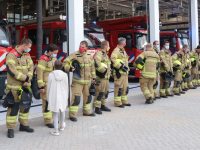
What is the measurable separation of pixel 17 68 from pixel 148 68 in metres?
4.36

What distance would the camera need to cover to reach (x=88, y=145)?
14.5ft

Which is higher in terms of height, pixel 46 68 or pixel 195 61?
pixel 195 61

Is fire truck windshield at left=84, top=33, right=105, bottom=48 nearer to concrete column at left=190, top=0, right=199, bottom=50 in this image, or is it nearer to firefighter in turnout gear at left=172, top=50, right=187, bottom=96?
firefighter in turnout gear at left=172, top=50, right=187, bottom=96

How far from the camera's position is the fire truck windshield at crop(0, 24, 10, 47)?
7973 millimetres

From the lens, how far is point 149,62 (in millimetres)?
8102

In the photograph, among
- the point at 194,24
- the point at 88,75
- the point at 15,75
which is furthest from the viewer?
the point at 194,24

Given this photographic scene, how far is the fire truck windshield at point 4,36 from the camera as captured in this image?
26.2 feet

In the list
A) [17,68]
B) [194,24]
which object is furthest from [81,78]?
[194,24]

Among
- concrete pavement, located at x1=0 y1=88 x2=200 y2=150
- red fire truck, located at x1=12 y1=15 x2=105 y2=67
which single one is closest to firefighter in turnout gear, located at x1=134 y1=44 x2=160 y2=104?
concrete pavement, located at x1=0 y1=88 x2=200 y2=150

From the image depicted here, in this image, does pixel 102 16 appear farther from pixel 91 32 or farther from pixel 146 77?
pixel 146 77

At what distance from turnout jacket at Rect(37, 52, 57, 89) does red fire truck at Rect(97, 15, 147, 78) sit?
7.86m

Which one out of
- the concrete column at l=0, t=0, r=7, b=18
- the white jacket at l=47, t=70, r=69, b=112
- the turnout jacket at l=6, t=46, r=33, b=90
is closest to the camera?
the turnout jacket at l=6, t=46, r=33, b=90

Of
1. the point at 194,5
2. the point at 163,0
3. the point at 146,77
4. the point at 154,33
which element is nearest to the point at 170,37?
the point at 194,5

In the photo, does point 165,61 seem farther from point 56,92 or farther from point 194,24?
point 194,24
